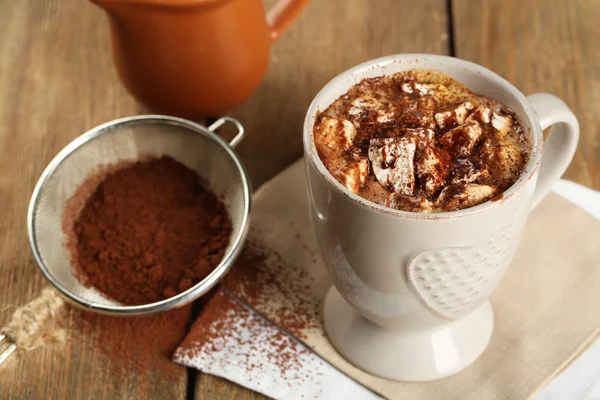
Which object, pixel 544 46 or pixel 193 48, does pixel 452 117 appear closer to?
pixel 193 48

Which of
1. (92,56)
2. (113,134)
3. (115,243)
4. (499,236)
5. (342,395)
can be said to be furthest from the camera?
(92,56)

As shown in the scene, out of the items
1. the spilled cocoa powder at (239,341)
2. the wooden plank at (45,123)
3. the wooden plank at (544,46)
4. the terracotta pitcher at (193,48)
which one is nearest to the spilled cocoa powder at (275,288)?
the spilled cocoa powder at (239,341)

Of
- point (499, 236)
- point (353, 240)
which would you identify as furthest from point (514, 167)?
point (353, 240)

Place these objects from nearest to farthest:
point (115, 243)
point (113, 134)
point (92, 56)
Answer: point (115, 243)
point (113, 134)
point (92, 56)

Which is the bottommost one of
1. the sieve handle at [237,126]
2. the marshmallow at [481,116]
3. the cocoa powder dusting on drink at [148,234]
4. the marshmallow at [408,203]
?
the cocoa powder dusting on drink at [148,234]

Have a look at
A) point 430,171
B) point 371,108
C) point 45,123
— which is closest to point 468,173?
point 430,171

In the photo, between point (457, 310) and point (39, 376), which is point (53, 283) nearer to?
point (39, 376)

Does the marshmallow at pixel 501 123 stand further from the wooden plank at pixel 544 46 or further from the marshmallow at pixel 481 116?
the wooden plank at pixel 544 46
